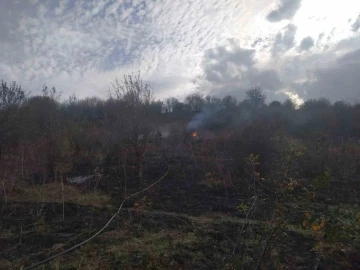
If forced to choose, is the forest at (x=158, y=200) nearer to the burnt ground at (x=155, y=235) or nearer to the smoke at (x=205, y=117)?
the burnt ground at (x=155, y=235)

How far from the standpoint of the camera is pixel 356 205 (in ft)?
24.0

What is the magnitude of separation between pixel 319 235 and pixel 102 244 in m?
4.13

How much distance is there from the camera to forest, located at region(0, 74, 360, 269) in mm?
3125

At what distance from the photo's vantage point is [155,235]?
5211 millimetres

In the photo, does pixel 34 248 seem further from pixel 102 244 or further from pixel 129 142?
pixel 129 142

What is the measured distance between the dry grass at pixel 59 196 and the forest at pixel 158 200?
5 cm

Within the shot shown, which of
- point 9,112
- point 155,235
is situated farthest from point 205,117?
point 155,235

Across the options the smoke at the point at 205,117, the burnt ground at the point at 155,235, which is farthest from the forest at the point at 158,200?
the smoke at the point at 205,117

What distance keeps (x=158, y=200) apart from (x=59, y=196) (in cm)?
272

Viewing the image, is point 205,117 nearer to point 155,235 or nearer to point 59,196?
point 59,196

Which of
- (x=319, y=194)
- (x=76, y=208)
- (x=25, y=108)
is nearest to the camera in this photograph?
(x=76, y=208)

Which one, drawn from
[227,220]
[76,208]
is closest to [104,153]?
[76,208]

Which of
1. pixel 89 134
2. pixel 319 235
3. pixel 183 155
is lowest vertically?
pixel 319 235

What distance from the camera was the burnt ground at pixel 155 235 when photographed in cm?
394
